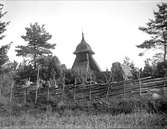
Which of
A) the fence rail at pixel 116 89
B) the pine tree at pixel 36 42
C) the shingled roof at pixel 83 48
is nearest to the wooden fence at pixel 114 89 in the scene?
the fence rail at pixel 116 89

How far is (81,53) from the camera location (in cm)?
3053

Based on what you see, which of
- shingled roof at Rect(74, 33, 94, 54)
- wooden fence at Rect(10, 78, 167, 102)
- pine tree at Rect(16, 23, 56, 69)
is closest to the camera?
wooden fence at Rect(10, 78, 167, 102)

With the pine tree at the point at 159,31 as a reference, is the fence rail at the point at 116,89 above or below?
below

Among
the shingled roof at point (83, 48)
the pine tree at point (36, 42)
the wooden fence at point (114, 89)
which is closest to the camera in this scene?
the wooden fence at point (114, 89)

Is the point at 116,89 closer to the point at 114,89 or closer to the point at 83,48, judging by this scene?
the point at 114,89

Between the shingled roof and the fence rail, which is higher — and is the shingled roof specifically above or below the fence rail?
above

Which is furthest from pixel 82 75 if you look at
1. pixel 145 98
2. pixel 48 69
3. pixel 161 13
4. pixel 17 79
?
pixel 161 13

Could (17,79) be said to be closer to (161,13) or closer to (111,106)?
(111,106)

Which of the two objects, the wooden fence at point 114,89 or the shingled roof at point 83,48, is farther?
the shingled roof at point 83,48

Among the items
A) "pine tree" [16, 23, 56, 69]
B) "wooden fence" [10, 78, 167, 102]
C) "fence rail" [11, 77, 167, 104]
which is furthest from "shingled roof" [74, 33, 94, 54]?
"fence rail" [11, 77, 167, 104]

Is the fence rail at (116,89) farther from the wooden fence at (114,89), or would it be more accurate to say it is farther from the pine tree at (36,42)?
the pine tree at (36,42)

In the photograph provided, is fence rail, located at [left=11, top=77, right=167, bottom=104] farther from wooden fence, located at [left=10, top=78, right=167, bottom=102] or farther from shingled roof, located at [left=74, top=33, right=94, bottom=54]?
shingled roof, located at [left=74, top=33, right=94, bottom=54]

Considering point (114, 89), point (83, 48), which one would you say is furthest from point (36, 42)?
point (114, 89)

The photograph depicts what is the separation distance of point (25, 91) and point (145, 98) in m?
12.2
